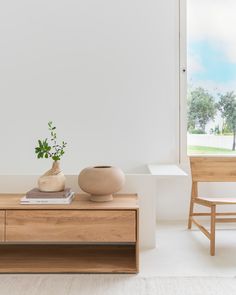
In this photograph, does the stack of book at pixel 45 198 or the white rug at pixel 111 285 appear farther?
the stack of book at pixel 45 198

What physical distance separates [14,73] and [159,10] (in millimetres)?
1585

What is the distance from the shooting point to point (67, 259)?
2.51 m

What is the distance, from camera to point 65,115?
3941 mm

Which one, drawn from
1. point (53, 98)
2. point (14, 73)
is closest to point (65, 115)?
point (53, 98)

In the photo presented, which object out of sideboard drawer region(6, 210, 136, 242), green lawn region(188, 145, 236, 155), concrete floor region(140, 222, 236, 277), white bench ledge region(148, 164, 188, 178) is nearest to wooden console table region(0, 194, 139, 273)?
sideboard drawer region(6, 210, 136, 242)

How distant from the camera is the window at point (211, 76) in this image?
3945 millimetres

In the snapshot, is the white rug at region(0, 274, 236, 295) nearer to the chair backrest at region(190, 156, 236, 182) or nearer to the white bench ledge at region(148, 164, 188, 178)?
the white bench ledge at region(148, 164, 188, 178)

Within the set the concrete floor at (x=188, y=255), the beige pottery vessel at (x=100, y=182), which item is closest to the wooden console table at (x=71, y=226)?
the beige pottery vessel at (x=100, y=182)

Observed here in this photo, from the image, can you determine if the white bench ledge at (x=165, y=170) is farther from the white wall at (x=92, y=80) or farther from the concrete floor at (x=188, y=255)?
the concrete floor at (x=188, y=255)

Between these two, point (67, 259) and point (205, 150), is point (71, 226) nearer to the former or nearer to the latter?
point (67, 259)

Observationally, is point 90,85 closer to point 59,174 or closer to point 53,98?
point 53,98

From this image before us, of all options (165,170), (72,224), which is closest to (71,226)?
(72,224)

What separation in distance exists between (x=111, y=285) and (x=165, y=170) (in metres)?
1.42

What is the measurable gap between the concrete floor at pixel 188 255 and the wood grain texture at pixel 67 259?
152 millimetres
